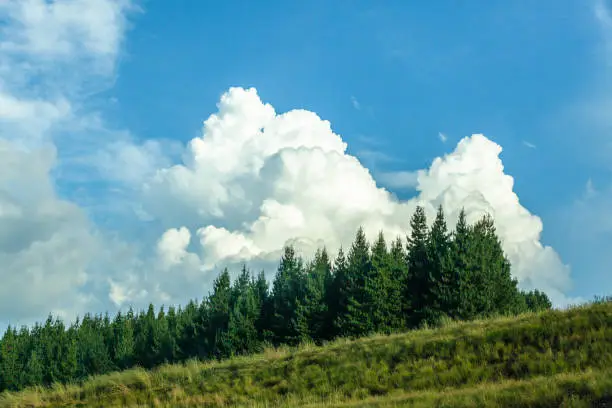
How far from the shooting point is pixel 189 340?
7694 centimetres

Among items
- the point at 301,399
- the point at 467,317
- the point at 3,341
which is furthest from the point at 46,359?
the point at 301,399

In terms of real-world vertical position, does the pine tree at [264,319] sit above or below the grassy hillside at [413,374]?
above

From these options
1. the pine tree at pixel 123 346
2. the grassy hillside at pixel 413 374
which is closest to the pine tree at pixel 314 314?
the grassy hillside at pixel 413 374

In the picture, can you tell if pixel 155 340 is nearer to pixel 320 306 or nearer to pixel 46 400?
pixel 320 306

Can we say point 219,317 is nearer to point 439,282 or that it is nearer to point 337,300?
point 337,300

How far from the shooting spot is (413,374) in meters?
23.5

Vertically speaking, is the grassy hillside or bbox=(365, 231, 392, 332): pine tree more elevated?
bbox=(365, 231, 392, 332): pine tree

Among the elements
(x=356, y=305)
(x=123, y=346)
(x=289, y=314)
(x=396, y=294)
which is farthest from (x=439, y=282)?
(x=123, y=346)

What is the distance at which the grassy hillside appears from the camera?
1681cm

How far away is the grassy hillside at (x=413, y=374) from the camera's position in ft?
55.2

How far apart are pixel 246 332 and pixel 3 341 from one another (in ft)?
266

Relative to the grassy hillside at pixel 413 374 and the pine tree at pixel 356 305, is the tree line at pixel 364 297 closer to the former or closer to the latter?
the pine tree at pixel 356 305

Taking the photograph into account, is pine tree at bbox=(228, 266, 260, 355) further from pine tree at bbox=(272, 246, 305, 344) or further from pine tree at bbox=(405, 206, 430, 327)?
pine tree at bbox=(405, 206, 430, 327)

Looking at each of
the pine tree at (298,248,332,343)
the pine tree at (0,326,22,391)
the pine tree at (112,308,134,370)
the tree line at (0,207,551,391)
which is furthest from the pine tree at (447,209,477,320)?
the pine tree at (0,326,22,391)
